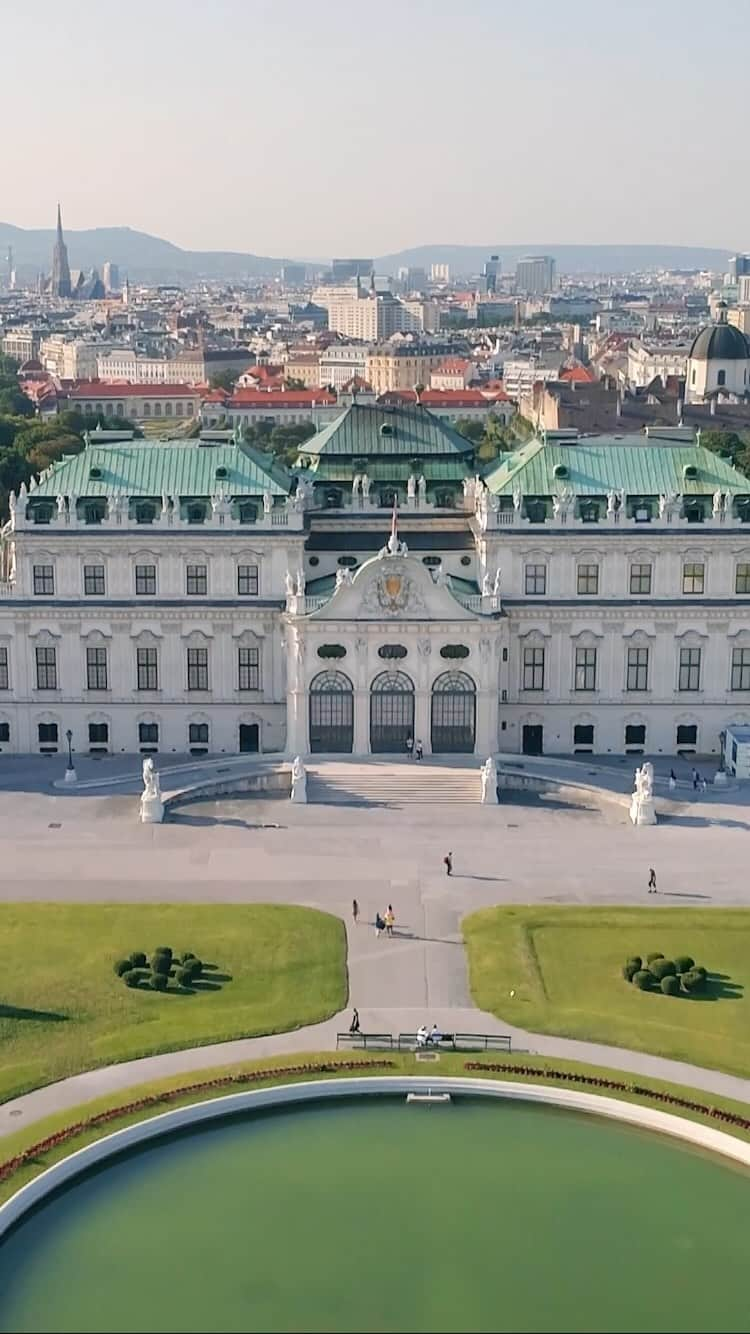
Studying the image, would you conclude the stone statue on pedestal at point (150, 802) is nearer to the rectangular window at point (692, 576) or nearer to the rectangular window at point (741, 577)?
the rectangular window at point (692, 576)

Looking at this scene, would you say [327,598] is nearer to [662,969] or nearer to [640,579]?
[640,579]

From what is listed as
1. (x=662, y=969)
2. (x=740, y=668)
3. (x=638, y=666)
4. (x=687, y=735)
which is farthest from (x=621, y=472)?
(x=662, y=969)

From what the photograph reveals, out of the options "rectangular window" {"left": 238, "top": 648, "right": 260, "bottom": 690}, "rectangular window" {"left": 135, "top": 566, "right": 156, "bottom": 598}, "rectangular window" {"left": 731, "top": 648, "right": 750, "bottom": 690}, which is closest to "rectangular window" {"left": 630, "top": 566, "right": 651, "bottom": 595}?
"rectangular window" {"left": 731, "top": 648, "right": 750, "bottom": 690}

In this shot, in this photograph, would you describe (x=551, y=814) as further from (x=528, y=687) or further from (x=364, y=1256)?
(x=364, y=1256)

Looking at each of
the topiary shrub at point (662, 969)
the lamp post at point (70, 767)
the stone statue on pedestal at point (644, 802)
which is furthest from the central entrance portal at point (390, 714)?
the topiary shrub at point (662, 969)

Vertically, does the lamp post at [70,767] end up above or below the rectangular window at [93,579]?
below

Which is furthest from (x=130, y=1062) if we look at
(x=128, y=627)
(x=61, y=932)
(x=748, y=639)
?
(x=748, y=639)

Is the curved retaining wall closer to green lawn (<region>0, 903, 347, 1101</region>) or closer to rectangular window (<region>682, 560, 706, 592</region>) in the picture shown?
green lawn (<region>0, 903, 347, 1101</region>)
